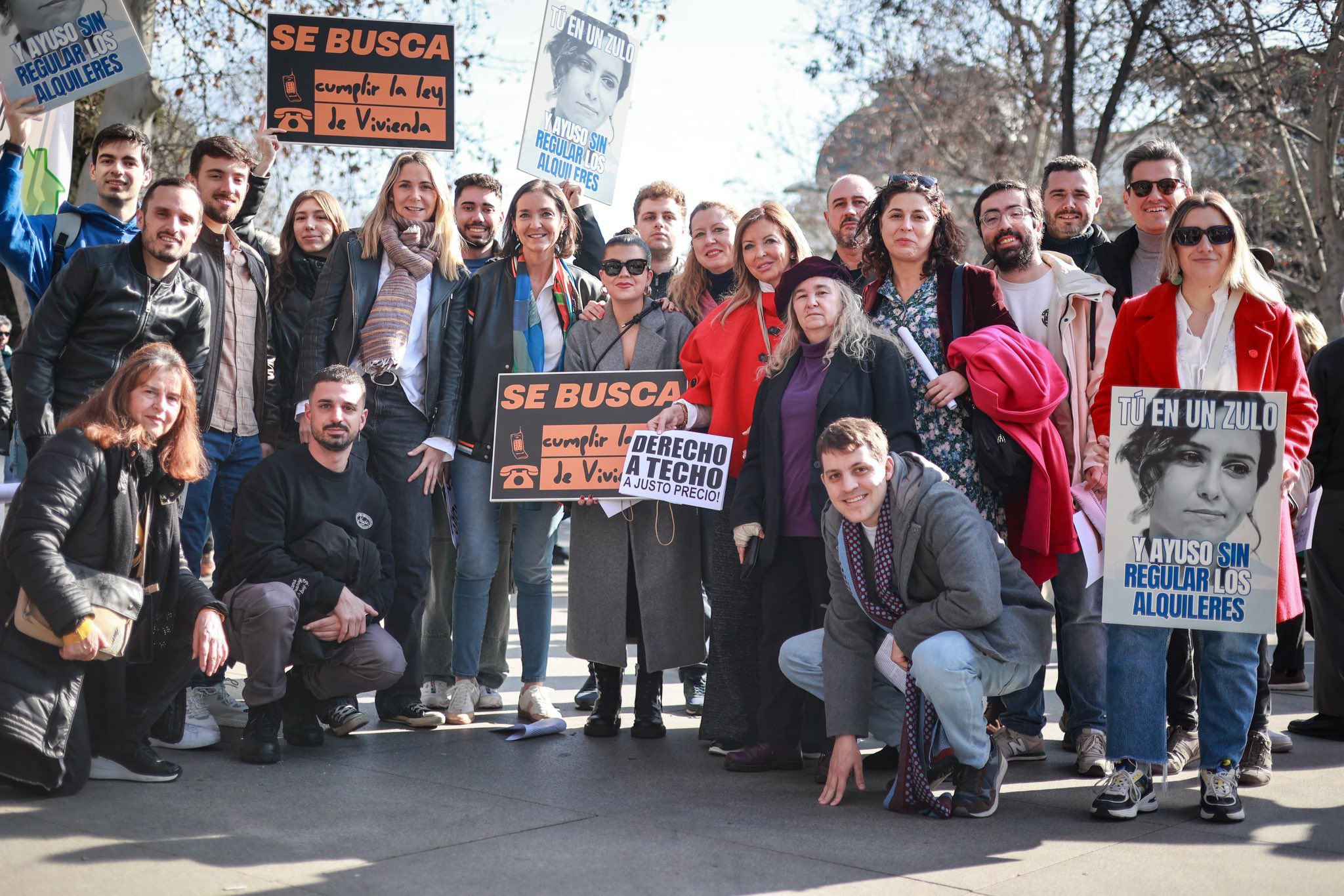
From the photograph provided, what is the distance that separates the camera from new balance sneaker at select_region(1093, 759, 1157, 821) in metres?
4.35

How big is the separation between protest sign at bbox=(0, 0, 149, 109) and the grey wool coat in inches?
140

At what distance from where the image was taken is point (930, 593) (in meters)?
4.53

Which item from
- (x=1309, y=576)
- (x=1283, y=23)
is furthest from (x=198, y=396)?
(x=1283, y=23)

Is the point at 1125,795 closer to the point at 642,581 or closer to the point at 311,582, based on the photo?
the point at 642,581

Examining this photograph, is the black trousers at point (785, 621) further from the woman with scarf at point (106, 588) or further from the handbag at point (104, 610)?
the handbag at point (104, 610)

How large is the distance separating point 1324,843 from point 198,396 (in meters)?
4.74

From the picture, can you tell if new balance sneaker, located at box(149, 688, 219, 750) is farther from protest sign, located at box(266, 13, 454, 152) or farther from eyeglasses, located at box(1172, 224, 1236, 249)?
eyeglasses, located at box(1172, 224, 1236, 249)

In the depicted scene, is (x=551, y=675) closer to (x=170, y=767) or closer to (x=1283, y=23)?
(x=170, y=767)

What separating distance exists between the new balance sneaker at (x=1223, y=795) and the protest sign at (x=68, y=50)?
6.30m

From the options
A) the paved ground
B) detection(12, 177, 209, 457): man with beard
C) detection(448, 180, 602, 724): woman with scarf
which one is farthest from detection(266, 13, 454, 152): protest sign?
the paved ground

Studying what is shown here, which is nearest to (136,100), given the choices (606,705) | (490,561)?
(490,561)

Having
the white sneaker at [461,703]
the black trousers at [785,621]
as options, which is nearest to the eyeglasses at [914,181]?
the black trousers at [785,621]

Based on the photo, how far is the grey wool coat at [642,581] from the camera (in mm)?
5633

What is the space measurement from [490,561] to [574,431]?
75 cm
